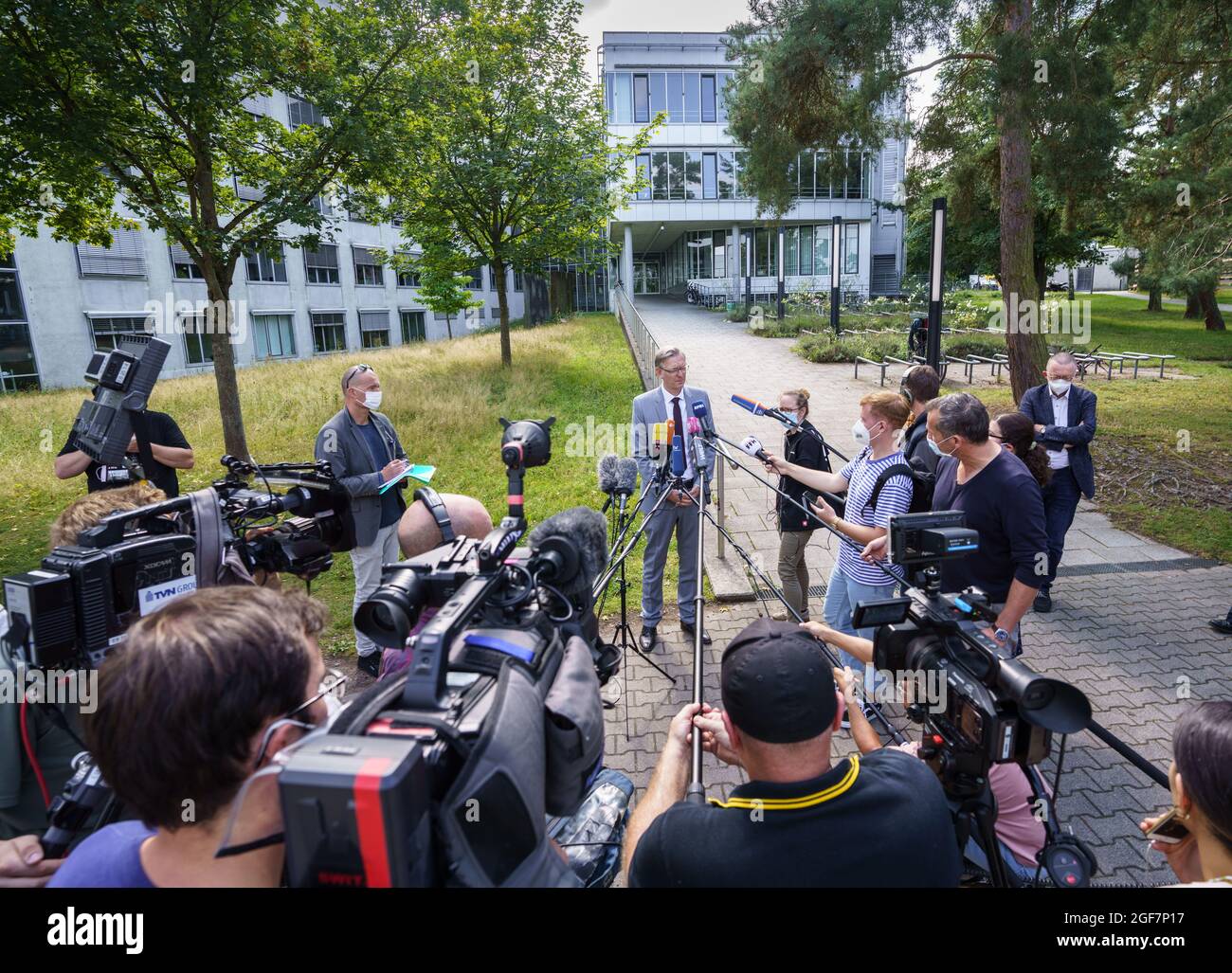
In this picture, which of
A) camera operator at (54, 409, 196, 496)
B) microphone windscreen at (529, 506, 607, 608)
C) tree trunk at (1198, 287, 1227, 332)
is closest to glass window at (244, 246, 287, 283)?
camera operator at (54, 409, 196, 496)

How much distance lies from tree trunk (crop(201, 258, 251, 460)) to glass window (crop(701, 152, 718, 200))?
33.9m

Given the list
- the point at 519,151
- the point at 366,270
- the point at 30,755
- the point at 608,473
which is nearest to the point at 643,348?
the point at 519,151

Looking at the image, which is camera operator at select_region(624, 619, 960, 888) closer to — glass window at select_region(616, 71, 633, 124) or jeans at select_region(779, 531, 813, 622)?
jeans at select_region(779, 531, 813, 622)

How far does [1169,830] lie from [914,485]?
2.53 meters

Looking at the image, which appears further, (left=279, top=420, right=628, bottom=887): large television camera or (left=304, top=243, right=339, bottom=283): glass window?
(left=304, top=243, right=339, bottom=283): glass window

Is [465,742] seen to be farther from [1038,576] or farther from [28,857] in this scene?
[1038,576]

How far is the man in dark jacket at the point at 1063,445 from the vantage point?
6.10 m

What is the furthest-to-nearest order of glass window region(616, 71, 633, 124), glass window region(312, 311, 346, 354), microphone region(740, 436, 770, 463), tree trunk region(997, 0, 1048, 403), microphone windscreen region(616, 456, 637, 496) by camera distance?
glass window region(616, 71, 633, 124) → glass window region(312, 311, 346, 354) → tree trunk region(997, 0, 1048, 403) → microphone region(740, 436, 770, 463) → microphone windscreen region(616, 456, 637, 496)

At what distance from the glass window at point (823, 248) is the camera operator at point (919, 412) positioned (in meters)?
39.3

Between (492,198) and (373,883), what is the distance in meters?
19.2

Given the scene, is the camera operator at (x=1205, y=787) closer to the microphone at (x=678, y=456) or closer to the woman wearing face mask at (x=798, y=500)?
the woman wearing face mask at (x=798, y=500)

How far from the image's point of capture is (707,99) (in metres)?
39.1

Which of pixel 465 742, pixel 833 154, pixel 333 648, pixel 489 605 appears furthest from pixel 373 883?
pixel 833 154

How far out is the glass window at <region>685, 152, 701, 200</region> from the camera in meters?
38.9
